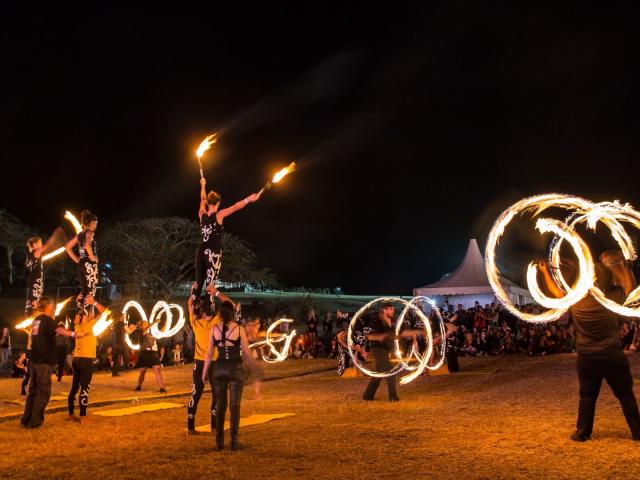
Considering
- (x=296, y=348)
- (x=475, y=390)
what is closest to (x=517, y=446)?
Result: (x=475, y=390)

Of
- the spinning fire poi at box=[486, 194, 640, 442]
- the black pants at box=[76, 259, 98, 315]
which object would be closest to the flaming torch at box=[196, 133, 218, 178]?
the black pants at box=[76, 259, 98, 315]

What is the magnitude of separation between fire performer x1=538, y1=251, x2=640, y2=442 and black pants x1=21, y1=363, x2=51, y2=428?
7337 mm

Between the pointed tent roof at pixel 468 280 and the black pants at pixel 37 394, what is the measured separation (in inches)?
823

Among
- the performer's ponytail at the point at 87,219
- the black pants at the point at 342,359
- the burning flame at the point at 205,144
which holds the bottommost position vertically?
the black pants at the point at 342,359

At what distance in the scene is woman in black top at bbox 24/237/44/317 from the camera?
12.1 m

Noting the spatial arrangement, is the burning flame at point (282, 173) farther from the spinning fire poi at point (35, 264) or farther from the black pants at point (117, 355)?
the black pants at point (117, 355)

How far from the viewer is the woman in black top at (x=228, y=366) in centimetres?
733

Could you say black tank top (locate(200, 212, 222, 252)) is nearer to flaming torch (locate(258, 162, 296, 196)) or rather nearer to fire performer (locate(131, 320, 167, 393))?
flaming torch (locate(258, 162, 296, 196))

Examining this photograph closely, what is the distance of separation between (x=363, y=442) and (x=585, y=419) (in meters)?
2.62

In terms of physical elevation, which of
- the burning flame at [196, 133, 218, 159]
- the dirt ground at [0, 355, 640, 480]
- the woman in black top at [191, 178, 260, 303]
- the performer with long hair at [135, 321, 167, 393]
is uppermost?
the burning flame at [196, 133, 218, 159]

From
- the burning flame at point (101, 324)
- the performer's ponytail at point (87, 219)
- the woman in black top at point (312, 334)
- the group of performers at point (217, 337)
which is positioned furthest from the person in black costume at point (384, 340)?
the woman in black top at point (312, 334)

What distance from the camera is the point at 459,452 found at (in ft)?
22.7

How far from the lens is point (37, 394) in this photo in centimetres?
927

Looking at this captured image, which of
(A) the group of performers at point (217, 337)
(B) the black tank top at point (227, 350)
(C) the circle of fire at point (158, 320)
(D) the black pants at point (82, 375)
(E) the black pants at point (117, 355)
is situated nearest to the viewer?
(A) the group of performers at point (217, 337)
